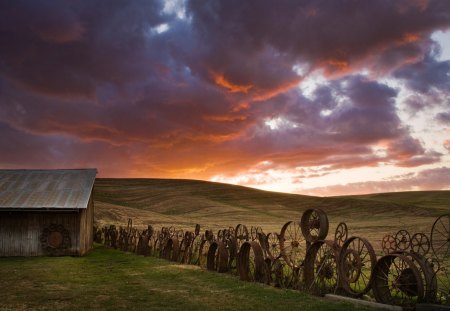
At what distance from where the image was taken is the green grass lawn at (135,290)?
38.5 ft

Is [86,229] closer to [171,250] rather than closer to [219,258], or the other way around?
[171,250]

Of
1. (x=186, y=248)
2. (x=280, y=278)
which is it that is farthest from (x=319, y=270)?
(x=186, y=248)

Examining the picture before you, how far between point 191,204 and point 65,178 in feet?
149

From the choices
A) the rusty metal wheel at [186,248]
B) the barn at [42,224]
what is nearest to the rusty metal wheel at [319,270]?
the rusty metal wheel at [186,248]

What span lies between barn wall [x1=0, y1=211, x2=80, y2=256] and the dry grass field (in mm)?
23064

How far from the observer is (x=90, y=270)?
62.0ft

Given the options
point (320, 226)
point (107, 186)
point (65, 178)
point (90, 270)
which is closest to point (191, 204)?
point (107, 186)

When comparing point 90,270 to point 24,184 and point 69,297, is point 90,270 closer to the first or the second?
point 69,297

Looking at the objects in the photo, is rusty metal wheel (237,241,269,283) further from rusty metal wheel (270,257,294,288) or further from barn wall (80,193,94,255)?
barn wall (80,193,94,255)

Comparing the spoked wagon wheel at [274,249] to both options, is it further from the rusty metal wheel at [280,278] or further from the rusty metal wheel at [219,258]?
the rusty metal wheel at [219,258]

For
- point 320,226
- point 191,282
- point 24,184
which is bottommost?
point 191,282

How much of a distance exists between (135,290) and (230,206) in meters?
60.0

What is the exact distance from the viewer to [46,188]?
26.5 m

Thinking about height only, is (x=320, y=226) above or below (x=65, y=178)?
below
